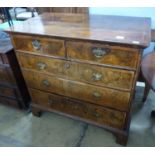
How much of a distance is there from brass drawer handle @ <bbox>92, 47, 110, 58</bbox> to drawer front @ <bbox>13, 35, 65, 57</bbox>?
0.23 m

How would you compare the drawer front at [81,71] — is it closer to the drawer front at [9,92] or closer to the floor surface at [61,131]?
the drawer front at [9,92]

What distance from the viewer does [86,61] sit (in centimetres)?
111

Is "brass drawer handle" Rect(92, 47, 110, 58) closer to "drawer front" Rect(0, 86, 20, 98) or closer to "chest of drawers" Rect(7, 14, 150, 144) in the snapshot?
"chest of drawers" Rect(7, 14, 150, 144)

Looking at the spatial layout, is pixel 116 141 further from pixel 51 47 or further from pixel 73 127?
pixel 51 47

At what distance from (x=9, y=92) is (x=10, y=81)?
0.16m

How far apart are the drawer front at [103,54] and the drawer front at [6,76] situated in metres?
0.70

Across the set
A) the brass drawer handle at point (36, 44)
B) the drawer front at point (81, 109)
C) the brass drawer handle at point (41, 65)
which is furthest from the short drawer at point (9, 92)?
the brass drawer handle at point (36, 44)

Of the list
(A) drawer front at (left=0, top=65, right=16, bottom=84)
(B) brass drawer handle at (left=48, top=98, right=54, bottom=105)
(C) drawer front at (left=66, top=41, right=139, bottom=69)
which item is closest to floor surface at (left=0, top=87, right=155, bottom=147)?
(B) brass drawer handle at (left=48, top=98, right=54, bottom=105)

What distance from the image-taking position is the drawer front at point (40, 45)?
111cm

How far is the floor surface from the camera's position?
1499 mm

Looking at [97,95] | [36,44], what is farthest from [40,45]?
[97,95]

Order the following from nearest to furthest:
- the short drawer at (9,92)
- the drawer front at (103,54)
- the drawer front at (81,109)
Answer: the drawer front at (103,54)
the drawer front at (81,109)
the short drawer at (9,92)

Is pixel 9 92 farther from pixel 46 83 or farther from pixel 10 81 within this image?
pixel 46 83

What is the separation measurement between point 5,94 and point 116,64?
127cm
